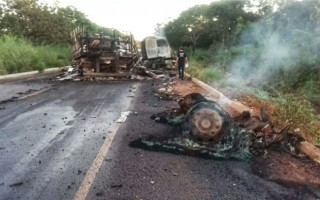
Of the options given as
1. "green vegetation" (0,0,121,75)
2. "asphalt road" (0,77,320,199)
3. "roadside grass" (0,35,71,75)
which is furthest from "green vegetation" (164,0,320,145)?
"roadside grass" (0,35,71,75)

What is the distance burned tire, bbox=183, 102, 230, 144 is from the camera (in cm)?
574

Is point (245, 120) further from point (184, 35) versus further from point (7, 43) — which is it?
point (184, 35)

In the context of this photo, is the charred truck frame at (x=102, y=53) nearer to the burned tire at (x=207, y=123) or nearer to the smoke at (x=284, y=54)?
the smoke at (x=284, y=54)

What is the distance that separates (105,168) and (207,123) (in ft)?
6.20

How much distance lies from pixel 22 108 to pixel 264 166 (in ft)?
21.1

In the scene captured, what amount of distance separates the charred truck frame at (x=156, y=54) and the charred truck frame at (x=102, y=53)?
6854 mm

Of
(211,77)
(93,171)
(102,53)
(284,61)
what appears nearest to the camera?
(93,171)

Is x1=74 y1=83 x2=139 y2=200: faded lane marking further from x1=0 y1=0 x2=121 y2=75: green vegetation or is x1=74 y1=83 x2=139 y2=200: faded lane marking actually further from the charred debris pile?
x1=0 y1=0 x2=121 y2=75: green vegetation

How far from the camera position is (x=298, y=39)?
16250 mm

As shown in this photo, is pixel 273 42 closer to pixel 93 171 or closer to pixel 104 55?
pixel 104 55

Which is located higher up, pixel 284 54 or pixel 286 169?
pixel 284 54

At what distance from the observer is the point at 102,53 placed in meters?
18.1

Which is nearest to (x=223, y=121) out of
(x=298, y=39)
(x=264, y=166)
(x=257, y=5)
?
(x=264, y=166)

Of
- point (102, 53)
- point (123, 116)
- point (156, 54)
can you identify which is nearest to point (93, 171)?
point (123, 116)
